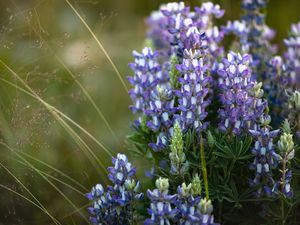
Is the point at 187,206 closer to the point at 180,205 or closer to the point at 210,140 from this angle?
the point at 180,205

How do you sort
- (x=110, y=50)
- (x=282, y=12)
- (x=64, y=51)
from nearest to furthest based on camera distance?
(x=64, y=51) < (x=110, y=50) < (x=282, y=12)

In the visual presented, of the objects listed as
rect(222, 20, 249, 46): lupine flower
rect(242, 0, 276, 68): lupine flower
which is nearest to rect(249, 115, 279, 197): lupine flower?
rect(222, 20, 249, 46): lupine flower

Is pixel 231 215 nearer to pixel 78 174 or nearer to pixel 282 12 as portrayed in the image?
pixel 78 174

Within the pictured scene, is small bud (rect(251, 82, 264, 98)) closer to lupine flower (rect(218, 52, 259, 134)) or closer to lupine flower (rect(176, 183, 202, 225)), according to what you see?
lupine flower (rect(218, 52, 259, 134))

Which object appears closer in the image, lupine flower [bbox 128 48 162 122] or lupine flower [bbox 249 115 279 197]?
lupine flower [bbox 249 115 279 197]

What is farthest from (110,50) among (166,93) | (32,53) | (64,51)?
(166,93)

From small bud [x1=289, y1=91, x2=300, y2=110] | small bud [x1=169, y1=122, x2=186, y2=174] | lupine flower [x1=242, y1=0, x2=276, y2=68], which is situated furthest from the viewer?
lupine flower [x1=242, y1=0, x2=276, y2=68]
